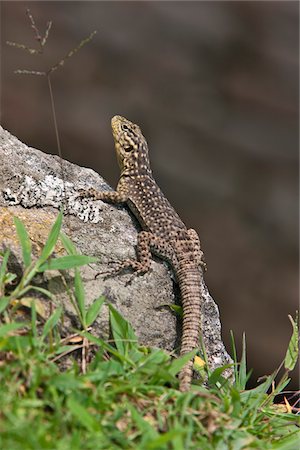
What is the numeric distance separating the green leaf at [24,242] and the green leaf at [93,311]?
0.33 m

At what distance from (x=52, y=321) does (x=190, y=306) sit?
0.87 meters

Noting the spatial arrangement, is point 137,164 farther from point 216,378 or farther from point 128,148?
point 216,378

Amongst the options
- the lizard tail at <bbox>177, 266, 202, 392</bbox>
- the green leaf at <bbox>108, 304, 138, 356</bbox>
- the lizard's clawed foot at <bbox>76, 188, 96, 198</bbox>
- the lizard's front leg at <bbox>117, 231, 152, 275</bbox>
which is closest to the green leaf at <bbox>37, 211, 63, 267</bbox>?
the green leaf at <bbox>108, 304, 138, 356</bbox>

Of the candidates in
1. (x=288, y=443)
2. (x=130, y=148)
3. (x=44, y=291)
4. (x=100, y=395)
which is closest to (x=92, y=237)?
(x=44, y=291)

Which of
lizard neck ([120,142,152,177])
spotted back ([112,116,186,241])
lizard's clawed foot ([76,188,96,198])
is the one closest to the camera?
lizard's clawed foot ([76,188,96,198])

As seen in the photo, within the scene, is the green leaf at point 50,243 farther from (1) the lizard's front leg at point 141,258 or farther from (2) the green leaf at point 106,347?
(1) the lizard's front leg at point 141,258

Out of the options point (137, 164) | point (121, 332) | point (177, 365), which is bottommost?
point (177, 365)

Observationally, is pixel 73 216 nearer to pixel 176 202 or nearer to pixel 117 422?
pixel 117 422

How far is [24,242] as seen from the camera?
380 centimetres

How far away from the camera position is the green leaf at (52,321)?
11.8 feet

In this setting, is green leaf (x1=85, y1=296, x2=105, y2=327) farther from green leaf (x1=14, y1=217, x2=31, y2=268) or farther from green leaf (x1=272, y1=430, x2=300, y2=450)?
green leaf (x1=272, y1=430, x2=300, y2=450)

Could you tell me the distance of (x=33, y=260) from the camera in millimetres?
3967

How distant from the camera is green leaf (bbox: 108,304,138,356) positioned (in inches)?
149

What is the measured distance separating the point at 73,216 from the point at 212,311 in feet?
2.87
